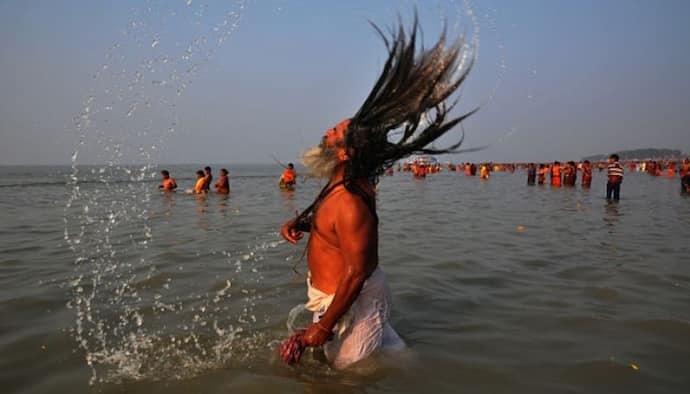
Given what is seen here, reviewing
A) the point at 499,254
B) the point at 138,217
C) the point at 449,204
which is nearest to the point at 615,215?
the point at 449,204

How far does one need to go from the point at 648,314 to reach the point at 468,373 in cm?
224

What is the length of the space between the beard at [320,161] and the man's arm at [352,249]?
339 mm

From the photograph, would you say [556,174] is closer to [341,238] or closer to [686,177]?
[686,177]

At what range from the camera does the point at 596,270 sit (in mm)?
6082

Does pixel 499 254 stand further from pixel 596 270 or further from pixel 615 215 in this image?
pixel 615 215

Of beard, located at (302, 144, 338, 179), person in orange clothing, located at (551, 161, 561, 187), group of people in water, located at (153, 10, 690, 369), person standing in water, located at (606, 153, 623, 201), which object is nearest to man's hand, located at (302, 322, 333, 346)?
group of people in water, located at (153, 10, 690, 369)

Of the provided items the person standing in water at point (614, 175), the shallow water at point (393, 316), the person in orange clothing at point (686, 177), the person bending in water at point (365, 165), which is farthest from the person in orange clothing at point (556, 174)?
the person bending in water at point (365, 165)

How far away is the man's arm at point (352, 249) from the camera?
8.70 ft

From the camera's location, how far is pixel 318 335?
280 centimetres

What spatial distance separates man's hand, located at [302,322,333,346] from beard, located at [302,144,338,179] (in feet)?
3.19

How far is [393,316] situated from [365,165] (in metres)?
2.18

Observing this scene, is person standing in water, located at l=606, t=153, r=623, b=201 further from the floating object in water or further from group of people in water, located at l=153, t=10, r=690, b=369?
the floating object in water

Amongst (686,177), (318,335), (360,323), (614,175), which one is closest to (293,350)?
(318,335)

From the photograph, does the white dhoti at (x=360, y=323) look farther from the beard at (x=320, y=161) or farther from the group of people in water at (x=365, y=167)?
the beard at (x=320, y=161)
